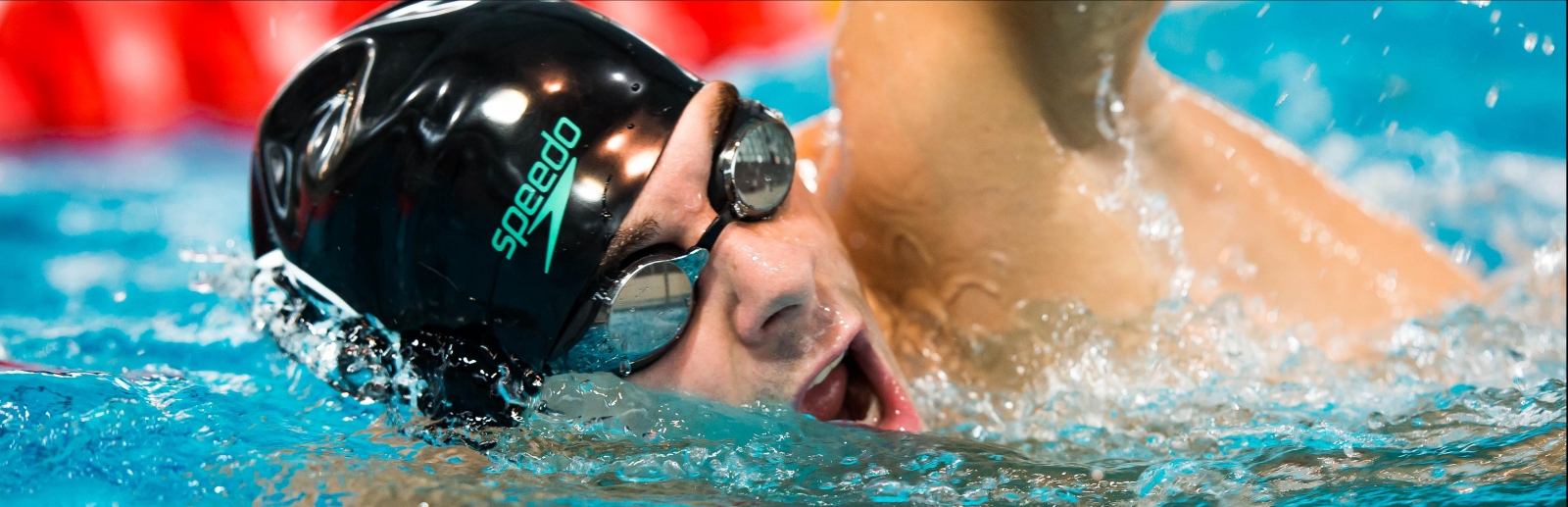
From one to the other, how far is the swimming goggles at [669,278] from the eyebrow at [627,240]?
1cm

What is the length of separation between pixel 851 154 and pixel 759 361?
0.43 m

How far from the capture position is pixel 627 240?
3.77 feet

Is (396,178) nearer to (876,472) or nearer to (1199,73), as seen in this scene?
(876,472)

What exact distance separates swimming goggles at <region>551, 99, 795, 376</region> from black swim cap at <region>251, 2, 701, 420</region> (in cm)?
3

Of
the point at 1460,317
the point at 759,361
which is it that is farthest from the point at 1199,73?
the point at 759,361

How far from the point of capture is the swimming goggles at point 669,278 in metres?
1.15

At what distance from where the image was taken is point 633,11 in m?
3.41

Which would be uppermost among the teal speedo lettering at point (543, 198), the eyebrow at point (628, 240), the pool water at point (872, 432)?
the teal speedo lettering at point (543, 198)

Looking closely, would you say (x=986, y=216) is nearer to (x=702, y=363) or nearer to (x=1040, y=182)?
(x=1040, y=182)

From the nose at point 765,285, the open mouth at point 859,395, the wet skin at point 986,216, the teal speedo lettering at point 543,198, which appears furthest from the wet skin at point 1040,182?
the teal speedo lettering at point 543,198

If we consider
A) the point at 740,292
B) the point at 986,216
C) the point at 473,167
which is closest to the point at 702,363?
the point at 740,292

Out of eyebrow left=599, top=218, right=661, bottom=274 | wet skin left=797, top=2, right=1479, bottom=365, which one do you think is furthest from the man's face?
wet skin left=797, top=2, right=1479, bottom=365

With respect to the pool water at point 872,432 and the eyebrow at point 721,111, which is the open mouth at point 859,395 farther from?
the eyebrow at point 721,111

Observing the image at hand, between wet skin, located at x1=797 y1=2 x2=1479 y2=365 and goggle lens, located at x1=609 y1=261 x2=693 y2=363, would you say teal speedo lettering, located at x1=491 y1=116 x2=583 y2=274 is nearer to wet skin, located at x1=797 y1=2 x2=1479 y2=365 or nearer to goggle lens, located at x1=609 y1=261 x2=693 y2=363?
goggle lens, located at x1=609 y1=261 x2=693 y2=363
